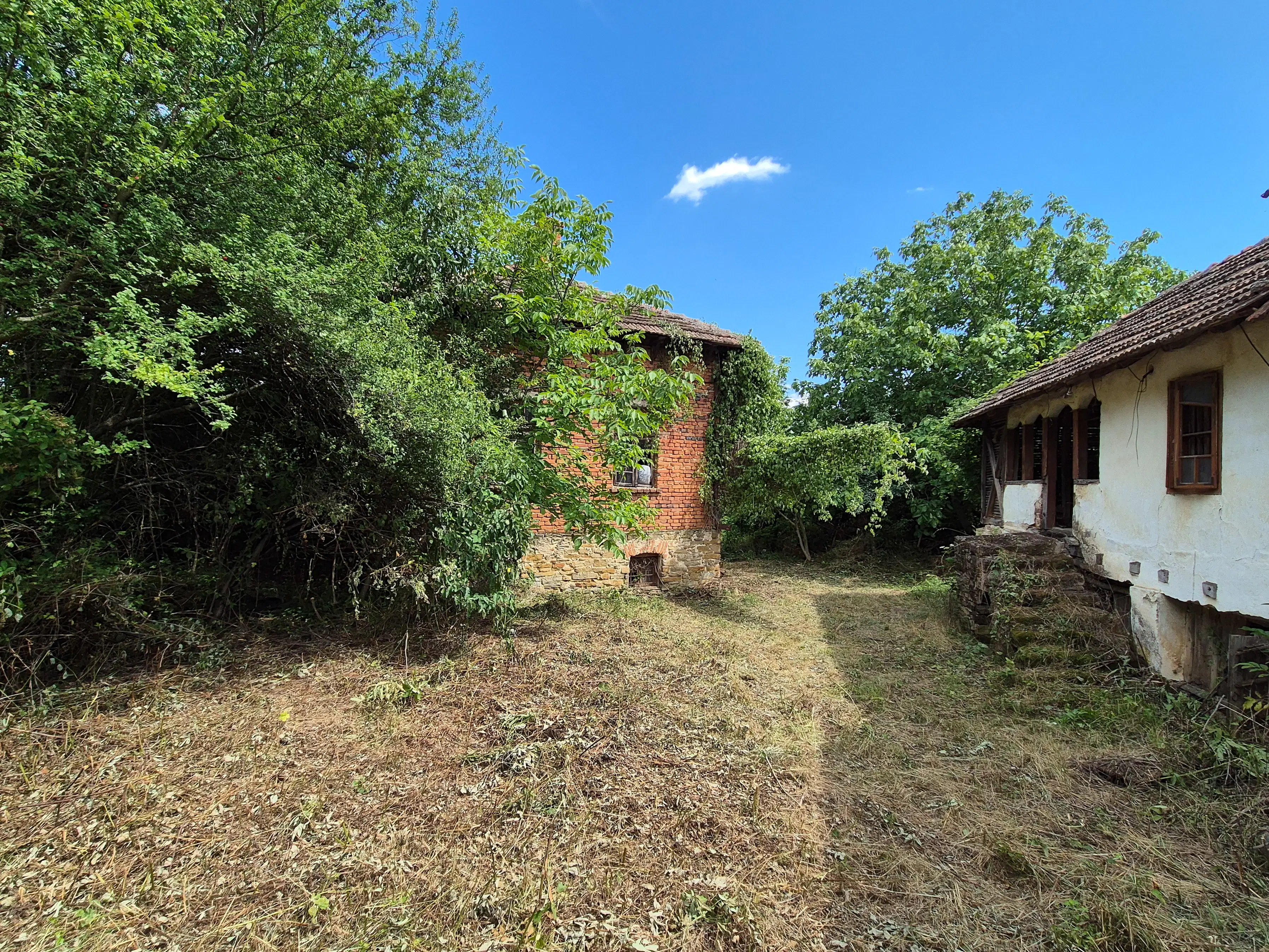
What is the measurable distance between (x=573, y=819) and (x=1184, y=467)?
810 cm

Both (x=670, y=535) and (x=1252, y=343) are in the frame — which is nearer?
(x=1252, y=343)

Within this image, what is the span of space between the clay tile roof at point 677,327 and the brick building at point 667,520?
0.02 m

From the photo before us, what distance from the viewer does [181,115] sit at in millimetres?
4363

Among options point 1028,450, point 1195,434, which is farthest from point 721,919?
point 1028,450

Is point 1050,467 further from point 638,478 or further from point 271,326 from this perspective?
point 271,326

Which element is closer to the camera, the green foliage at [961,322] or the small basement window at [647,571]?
the small basement window at [647,571]

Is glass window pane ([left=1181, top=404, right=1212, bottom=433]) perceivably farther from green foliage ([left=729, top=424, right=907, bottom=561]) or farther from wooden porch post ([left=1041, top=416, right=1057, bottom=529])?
green foliage ([left=729, top=424, right=907, bottom=561])

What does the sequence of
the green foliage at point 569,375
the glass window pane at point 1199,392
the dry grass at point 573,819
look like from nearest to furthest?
the dry grass at point 573,819 < the glass window pane at point 1199,392 < the green foliage at point 569,375

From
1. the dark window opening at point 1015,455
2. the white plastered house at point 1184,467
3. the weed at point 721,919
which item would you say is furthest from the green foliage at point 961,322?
the weed at point 721,919

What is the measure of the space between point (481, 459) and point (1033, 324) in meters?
18.1

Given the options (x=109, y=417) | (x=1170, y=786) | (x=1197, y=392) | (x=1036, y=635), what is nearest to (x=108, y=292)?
(x=109, y=417)

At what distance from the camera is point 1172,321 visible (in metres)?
6.40

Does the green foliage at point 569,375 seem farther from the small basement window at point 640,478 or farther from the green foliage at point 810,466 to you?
the green foliage at point 810,466

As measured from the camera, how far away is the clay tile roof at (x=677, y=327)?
9.80m
